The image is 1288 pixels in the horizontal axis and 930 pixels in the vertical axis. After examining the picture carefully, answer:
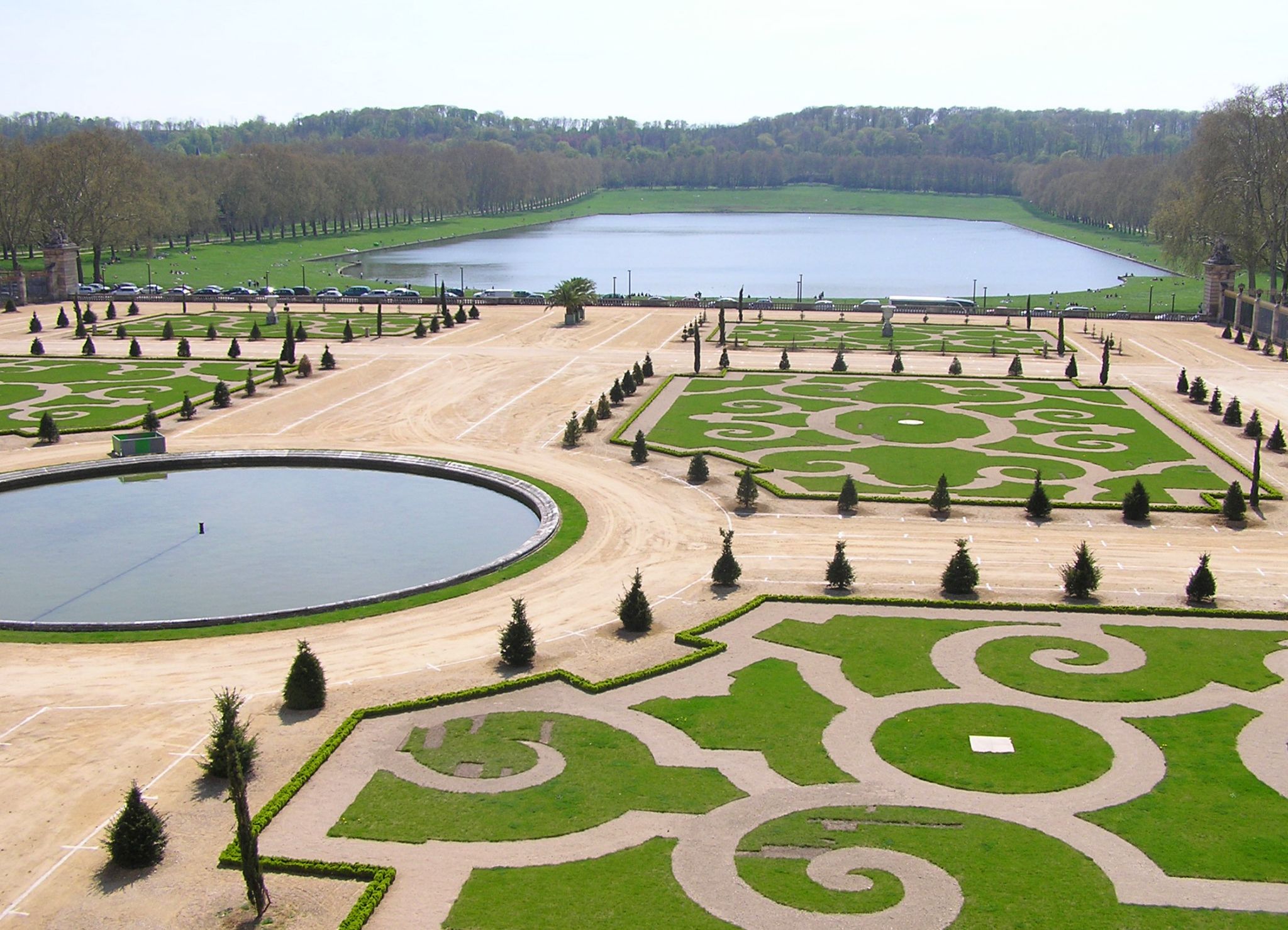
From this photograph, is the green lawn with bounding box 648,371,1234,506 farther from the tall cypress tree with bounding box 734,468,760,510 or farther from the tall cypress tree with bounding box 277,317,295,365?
the tall cypress tree with bounding box 277,317,295,365

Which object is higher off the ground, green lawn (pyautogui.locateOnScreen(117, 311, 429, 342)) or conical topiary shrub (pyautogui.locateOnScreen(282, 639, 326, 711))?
green lawn (pyautogui.locateOnScreen(117, 311, 429, 342))

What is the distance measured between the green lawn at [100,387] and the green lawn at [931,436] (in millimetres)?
26354

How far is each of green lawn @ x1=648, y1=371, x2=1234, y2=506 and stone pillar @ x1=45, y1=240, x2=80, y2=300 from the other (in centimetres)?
6559

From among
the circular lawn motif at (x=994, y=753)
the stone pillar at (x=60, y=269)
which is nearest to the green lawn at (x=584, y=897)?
the circular lawn motif at (x=994, y=753)

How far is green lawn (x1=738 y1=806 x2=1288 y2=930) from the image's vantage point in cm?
1909

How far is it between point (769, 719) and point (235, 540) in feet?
72.0

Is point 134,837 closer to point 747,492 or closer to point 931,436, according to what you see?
point 747,492

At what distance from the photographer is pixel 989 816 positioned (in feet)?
73.1

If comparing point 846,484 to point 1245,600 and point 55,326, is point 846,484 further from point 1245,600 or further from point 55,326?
point 55,326

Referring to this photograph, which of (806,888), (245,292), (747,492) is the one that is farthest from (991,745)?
(245,292)

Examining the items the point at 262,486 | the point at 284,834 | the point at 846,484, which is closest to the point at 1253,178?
the point at 846,484

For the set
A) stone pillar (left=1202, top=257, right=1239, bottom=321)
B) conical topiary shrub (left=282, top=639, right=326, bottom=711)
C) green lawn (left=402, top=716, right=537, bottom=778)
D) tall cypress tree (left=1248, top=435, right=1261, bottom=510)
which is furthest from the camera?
stone pillar (left=1202, top=257, right=1239, bottom=321)

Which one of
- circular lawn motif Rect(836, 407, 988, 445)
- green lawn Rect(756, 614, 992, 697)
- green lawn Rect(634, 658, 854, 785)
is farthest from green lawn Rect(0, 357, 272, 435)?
green lawn Rect(634, 658, 854, 785)

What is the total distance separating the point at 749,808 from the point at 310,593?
56.8ft
